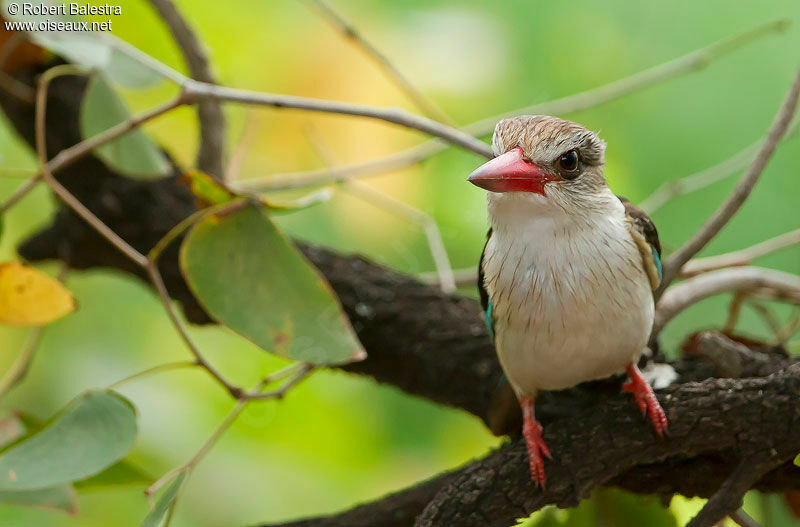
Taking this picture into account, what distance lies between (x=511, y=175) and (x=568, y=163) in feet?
0.49

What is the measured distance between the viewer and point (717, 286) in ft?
6.76

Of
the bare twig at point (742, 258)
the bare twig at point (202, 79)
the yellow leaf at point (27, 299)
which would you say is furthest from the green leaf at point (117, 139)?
the bare twig at point (742, 258)

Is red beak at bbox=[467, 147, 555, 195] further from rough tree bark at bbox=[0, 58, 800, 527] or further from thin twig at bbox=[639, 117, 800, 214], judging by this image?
thin twig at bbox=[639, 117, 800, 214]

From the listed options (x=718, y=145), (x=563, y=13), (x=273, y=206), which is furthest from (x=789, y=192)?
(x=273, y=206)

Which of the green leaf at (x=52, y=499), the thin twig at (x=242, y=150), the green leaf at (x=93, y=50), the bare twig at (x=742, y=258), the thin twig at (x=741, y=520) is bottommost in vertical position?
the thin twig at (x=741, y=520)

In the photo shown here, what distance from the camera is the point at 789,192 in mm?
2777

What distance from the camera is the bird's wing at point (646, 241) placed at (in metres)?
1.58

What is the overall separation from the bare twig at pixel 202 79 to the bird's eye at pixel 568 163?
901 millimetres

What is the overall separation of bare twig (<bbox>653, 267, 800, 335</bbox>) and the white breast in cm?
47

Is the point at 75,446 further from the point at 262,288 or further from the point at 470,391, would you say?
the point at 470,391

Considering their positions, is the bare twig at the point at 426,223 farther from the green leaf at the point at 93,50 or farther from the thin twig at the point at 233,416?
the green leaf at the point at 93,50

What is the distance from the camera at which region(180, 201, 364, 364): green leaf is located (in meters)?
1.67

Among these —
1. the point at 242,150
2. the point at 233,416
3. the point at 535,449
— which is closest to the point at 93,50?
the point at 242,150

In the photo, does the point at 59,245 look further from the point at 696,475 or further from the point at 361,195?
the point at 696,475
